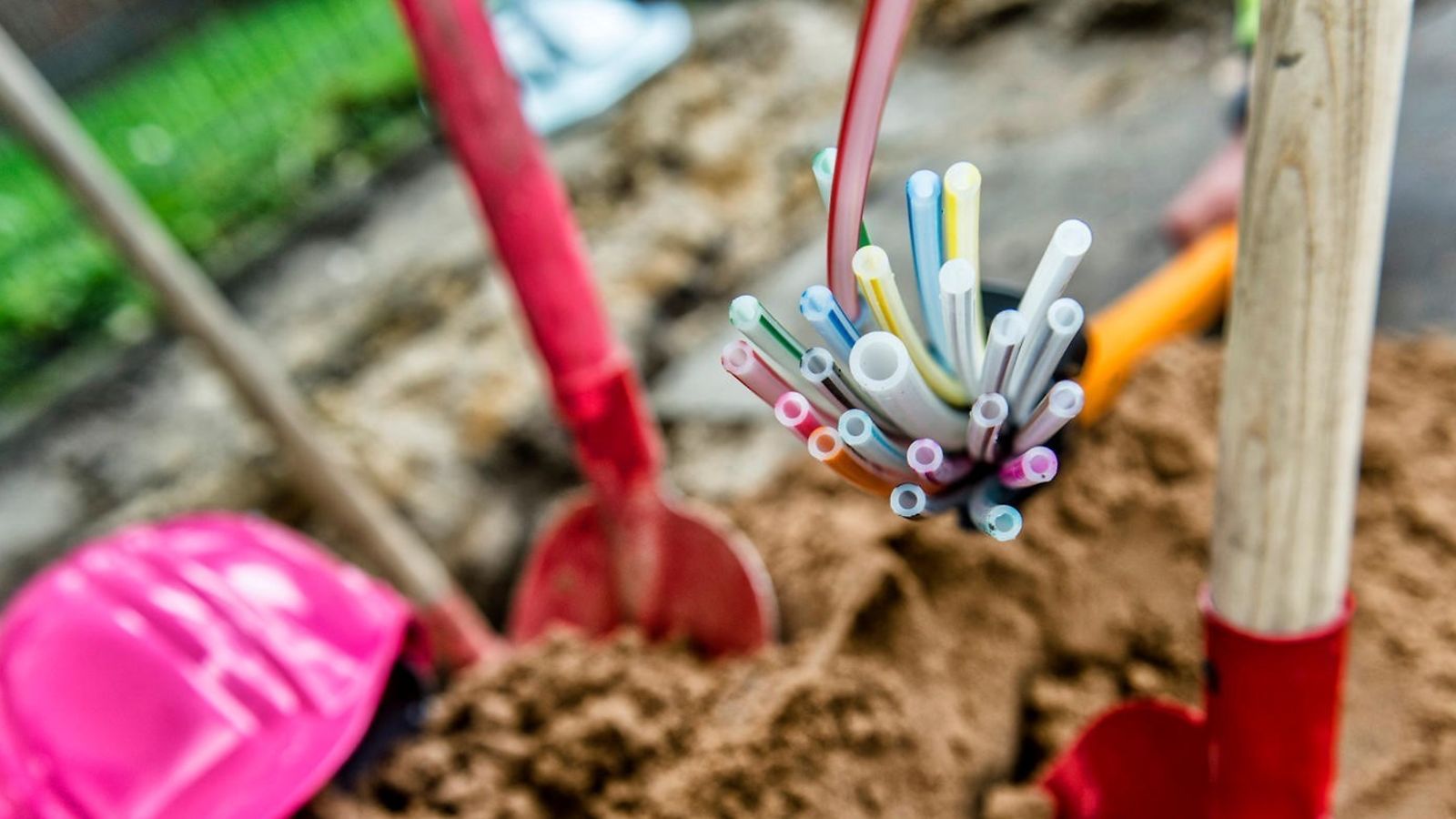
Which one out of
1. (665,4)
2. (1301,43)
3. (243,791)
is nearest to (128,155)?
(665,4)

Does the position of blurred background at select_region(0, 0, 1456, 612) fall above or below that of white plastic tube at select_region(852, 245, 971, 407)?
below

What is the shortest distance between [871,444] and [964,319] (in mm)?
66

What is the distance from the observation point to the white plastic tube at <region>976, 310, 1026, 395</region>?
1.45ft

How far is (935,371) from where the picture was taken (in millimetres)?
490

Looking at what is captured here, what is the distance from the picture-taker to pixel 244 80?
2.02 meters

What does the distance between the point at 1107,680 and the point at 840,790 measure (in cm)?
27

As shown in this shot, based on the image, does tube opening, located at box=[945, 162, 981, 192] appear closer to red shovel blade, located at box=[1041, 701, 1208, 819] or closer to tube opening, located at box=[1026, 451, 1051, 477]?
tube opening, located at box=[1026, 451, 1051, 477]

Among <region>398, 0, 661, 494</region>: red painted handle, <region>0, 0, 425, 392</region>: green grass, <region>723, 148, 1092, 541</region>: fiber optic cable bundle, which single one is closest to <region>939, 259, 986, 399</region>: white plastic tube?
<region>723, 148, 1092, 541</region>: fiber optic cable bundle

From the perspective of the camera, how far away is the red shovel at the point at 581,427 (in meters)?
0.88

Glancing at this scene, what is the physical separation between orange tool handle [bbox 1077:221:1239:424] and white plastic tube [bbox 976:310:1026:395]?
0.68 metres

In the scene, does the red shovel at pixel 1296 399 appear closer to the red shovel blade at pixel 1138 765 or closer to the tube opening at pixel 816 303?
the red shovel blade at pixel 1138 765

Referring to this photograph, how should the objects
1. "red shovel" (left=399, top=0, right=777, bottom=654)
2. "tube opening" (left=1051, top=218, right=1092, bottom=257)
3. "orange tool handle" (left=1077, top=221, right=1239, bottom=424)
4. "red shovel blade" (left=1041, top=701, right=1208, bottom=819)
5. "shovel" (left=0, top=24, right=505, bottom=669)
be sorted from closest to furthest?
"tube opening" (left=1051, top=218, right=1092, bottom=257) → "red shovel blade" (left=1041, top=701, right=1208, bottom=819) → "red shovel" (left=399, top=0, right=777, bottom=654) → "shovel" (left=0, top=24, right=505, bottom=669) → "orange tool handle" (left=1077, top=221, right=1239, bottom=424)

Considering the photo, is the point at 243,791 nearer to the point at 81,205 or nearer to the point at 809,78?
the point at 81,205

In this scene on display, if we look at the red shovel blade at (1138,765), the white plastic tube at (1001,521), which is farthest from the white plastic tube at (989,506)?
the red shovel blade at (1138,765)
